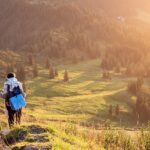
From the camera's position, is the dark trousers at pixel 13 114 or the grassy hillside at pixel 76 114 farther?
the dark trousers at pixel 13 114

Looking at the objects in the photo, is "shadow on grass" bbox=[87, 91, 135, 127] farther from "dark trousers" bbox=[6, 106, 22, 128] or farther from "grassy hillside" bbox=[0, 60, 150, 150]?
"dark trousers" bbox=[6, 106, 22, 128]

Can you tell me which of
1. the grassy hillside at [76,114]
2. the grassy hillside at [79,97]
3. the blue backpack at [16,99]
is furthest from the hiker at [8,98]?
the grassy hillside at [79,97]

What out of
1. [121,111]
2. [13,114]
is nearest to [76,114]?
[121,111]

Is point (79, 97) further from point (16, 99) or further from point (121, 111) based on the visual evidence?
point (16, 99)

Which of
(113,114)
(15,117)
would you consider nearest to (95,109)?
(113,114)

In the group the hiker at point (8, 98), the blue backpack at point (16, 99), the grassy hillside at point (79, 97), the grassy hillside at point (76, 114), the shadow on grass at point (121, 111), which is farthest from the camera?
the grassy hillside at point (79, 97)

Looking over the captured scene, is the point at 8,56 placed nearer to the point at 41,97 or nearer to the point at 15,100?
Result: the point at 41,97

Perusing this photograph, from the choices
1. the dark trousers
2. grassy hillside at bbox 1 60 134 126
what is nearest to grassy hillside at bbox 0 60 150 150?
grassy hillside at bbox 1 60 134 126

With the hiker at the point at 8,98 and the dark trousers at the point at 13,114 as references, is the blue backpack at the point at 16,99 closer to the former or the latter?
the hiker at the point at 8,98

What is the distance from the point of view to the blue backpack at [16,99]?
73.4 feet

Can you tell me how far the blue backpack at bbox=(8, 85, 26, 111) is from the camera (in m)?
22.4

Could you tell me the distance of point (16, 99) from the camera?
2253cm

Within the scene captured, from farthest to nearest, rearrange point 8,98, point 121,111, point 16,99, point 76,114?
point 121,111 → point 76,114 → point 8,98 → point 16,99

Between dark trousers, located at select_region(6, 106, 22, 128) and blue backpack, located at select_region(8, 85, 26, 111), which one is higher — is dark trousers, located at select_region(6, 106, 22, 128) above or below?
below
